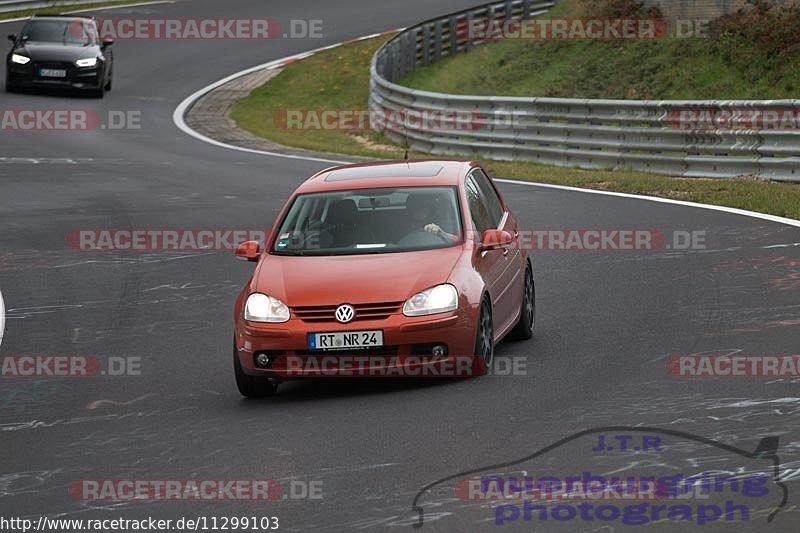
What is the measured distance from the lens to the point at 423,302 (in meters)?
10.1

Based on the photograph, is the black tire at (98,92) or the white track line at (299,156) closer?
the white track line at (299,156)

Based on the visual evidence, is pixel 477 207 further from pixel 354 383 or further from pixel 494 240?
pixel 354 383

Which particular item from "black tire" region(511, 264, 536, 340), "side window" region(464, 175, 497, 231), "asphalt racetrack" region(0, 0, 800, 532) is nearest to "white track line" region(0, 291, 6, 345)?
"asphalt racetrack" region(0, 0, 800, 532)

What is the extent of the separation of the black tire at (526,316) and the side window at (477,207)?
0.61 metres

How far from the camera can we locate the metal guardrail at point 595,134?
2184 cm

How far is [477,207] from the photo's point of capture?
11602mm

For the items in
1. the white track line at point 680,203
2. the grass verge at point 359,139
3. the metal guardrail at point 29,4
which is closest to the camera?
the white track line at point 680,203

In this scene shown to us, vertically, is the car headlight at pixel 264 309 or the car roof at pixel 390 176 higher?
the car roof at pixel 390 176

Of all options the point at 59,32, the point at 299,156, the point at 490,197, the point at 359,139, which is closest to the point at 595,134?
the point at 299,156

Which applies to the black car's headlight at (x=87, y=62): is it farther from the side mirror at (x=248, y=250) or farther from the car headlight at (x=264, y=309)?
the car headlight at (x=264, y=309)

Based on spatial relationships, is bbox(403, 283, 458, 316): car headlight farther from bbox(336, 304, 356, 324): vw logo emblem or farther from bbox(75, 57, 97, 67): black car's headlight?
bbox(75, 57, 97, 67): black car's headlight

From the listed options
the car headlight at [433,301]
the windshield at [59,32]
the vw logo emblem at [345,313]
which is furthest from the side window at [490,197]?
the windshield at [59,32]

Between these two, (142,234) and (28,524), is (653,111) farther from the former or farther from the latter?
(28,524)

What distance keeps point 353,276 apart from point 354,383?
0.81m
